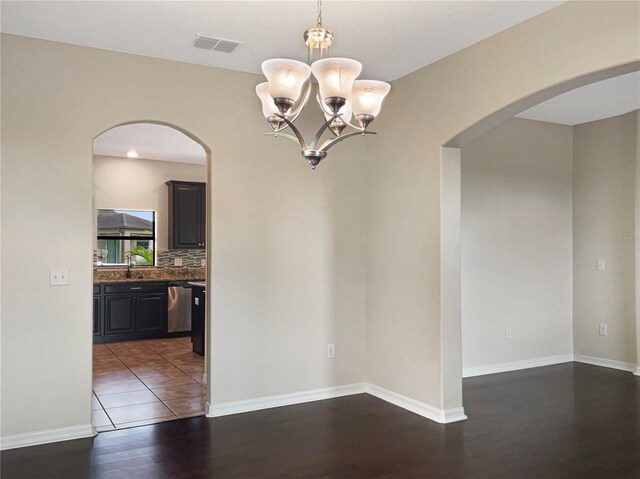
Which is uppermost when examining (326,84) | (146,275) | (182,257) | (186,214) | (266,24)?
(266,24)

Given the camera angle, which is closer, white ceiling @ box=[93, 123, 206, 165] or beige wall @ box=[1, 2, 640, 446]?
beige wall @ box=[1, 2, 640, 446]

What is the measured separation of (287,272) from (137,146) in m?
4.00

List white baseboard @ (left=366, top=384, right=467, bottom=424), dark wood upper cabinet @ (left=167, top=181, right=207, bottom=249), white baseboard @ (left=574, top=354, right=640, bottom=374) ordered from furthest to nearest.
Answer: dark wood upper cabinet @ (left=167, top=181, right=207, bottom=249)
white baseboard @ (left=574, top=354, right=640, bottom=374)
white baseboard @ (left=366, top=384, right=467, bottom=424)

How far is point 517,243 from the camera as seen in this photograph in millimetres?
5953

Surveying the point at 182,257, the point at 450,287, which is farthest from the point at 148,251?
the point at 450,287

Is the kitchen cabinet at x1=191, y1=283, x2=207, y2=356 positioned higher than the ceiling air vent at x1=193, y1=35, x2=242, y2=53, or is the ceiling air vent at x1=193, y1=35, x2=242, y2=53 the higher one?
the ceiling air vent at x1=193, y1=35, x2=242, y2=53

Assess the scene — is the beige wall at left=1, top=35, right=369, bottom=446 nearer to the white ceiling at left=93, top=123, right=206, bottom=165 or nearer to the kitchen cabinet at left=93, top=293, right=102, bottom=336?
the white ceiling at left=93, top=123, right=206, bottom=165

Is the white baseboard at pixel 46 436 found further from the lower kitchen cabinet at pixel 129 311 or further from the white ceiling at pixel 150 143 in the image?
the lower kitchen cabinet at pixel 129 311

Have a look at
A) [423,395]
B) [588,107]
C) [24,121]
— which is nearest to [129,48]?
[24,121]

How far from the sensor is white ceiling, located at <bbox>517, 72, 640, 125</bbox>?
483 centimetres

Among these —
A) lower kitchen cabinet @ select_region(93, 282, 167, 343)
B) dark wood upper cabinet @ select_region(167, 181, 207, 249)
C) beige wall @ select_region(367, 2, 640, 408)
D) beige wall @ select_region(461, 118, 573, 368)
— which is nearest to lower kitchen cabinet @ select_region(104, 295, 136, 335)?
lower kitchen cabinet @ select_region(93, 282, 167, 343)

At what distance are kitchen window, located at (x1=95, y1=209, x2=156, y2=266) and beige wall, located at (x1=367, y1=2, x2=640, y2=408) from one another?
4881mm

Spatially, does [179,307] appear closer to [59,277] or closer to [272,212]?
[272,212]

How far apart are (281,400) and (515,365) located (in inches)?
110
